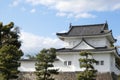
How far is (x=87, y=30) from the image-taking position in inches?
1762

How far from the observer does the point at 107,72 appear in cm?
3925

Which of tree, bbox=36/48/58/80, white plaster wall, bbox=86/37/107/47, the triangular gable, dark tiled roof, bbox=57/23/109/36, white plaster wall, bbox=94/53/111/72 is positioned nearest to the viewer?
tree, bbox=36/48/58/80

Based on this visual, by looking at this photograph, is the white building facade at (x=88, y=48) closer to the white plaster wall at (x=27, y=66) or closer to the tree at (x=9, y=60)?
the white plaster wall at (x=27, y=66)

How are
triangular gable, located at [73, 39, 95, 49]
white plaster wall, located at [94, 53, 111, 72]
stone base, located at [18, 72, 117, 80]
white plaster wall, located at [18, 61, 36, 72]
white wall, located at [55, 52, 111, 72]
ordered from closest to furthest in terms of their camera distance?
1. stone base, located at [18, 72, 117, 80]
2. white plaster wall, located at [94, 53, 111, 72]
3. white wall, located at [55, 52, 111, 72]
4. triangular gable, located at [73, 39, 95, 49]
5. white plaster wall, located at [18, 61, 36, 72]

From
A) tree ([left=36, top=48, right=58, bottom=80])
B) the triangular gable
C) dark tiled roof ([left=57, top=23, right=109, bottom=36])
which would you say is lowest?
tree ([left=36, top=48, right=58, bottom=80])

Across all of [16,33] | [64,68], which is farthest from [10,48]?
[64,68]

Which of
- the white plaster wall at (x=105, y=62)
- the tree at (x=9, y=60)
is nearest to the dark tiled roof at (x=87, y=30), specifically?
the white plaster wall at (x=105, y=62)

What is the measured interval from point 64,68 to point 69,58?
1.46 meters

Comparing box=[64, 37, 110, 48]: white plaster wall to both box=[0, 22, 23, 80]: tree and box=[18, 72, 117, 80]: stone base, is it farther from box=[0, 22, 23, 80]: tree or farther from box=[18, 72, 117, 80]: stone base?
box=[0, 22, 23, 80]: tree

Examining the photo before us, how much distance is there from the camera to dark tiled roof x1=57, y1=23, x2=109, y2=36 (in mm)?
43500

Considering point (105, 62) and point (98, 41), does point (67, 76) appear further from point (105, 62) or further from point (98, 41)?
point (98, 41)

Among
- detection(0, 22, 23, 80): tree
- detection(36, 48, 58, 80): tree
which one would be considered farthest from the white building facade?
detection(0, 22, 23, 80): tree

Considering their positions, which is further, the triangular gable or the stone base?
the triangular gable

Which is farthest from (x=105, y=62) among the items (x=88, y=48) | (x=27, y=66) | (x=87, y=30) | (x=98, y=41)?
(x=27, y=66)
